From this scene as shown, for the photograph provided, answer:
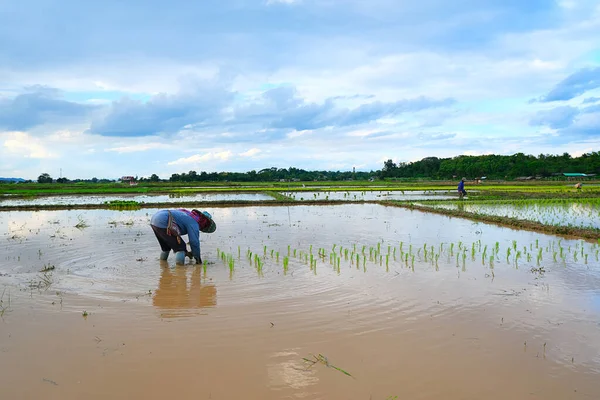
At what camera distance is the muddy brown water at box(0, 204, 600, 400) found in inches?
119

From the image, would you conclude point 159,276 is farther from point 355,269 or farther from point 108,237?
point 108,237

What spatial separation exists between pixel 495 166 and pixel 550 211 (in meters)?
48.7

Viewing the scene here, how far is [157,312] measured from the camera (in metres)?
4.50

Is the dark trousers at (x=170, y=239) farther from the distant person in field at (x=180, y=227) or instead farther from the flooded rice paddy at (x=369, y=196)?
the flooded rice paddy at (x=369, y=196)

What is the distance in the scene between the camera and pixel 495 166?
195 feet

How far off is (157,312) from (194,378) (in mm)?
1611

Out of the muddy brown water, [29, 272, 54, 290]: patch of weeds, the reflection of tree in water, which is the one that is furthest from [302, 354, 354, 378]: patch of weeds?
[29, 272, 54, 290]: patch of weeds

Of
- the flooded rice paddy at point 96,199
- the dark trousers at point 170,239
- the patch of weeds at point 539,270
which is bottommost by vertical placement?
the patch of weeds at point 539,270

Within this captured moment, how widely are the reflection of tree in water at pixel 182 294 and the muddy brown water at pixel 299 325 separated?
30 millimetres

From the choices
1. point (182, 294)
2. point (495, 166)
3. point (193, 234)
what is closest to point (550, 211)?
point (193, 234)

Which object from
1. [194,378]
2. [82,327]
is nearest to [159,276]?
[82,327]

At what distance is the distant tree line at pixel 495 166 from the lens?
5522cm

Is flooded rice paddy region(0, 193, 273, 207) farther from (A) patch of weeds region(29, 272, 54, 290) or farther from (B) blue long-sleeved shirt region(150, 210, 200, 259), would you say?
(A) patch of weeds region(29, 272, 54, 290)

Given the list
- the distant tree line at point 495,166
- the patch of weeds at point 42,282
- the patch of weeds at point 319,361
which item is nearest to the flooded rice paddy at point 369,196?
the patch of weeds at point 42,282
